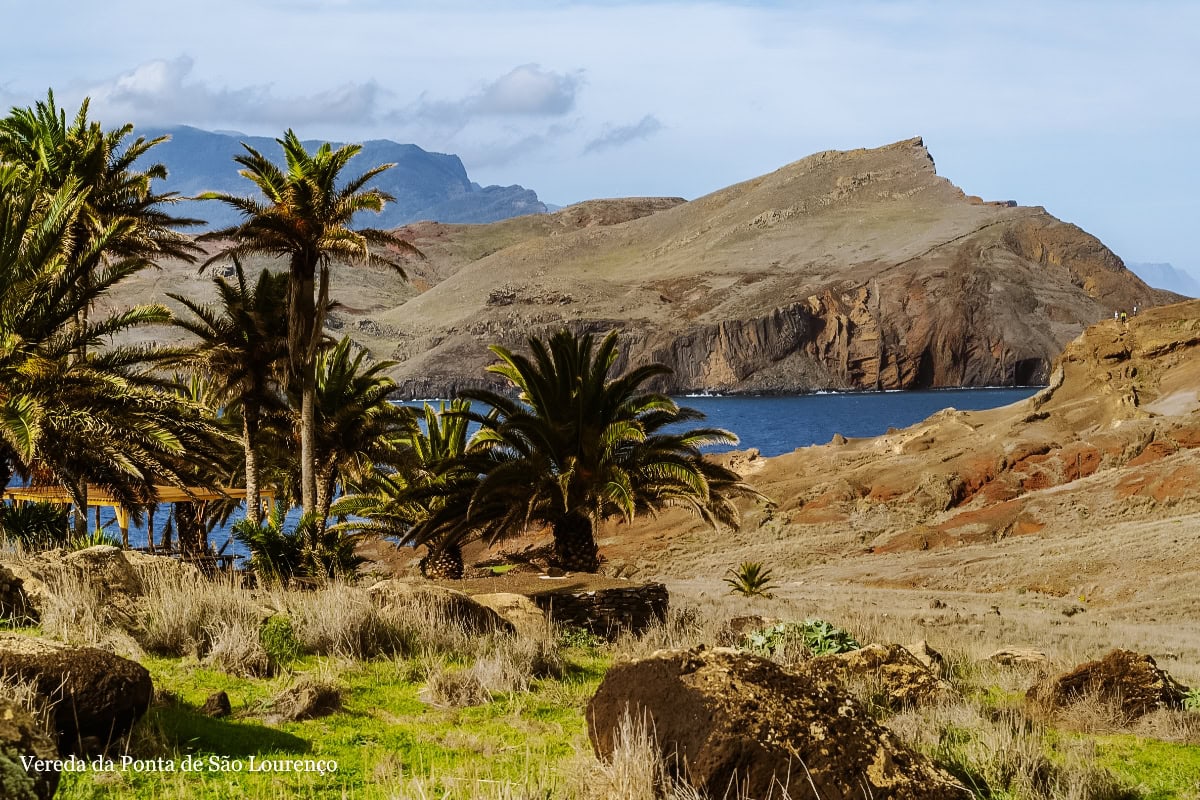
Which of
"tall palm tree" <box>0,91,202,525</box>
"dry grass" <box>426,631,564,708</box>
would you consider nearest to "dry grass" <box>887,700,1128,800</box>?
"dry grass" <box>426,631,564,708</box>

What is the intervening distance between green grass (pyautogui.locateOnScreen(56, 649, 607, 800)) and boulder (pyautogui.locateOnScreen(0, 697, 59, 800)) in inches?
46.6

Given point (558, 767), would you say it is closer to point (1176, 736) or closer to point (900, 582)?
point (1176, 736)

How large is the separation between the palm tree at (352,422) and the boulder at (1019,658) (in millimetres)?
17242

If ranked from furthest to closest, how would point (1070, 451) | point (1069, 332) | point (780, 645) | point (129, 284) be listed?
1. point (129, 284)
2. point (1069, 332)
3. point (1070, 451)
4. point (780, 645)

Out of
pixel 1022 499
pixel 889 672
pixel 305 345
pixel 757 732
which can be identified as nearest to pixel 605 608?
pixel 889 672

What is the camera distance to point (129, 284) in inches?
7431

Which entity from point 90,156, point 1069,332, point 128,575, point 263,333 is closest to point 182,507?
point 263,333

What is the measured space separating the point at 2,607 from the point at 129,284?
19526 centimetres

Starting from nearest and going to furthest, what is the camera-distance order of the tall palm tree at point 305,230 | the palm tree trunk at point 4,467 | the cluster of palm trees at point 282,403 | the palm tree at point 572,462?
the cluster of palm trees at point 282,403 → the palm tree trunk at point 4,467 → the palm tree at point 572,462 → the tall palm tree at point 305,230

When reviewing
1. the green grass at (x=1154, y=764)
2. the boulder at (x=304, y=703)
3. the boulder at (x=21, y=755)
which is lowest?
the green grass at (x=1154, y=764)

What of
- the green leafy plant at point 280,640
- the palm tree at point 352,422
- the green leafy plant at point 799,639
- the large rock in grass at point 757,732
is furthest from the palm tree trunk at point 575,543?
the large rock in grass at point 757,732

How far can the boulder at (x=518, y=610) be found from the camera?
438 inches

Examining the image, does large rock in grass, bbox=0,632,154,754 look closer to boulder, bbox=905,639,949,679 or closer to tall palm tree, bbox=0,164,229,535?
boulder, bbox=905,639,949,679

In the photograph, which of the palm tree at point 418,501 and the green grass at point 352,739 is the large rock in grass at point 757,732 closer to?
the green grass at point 352,739
